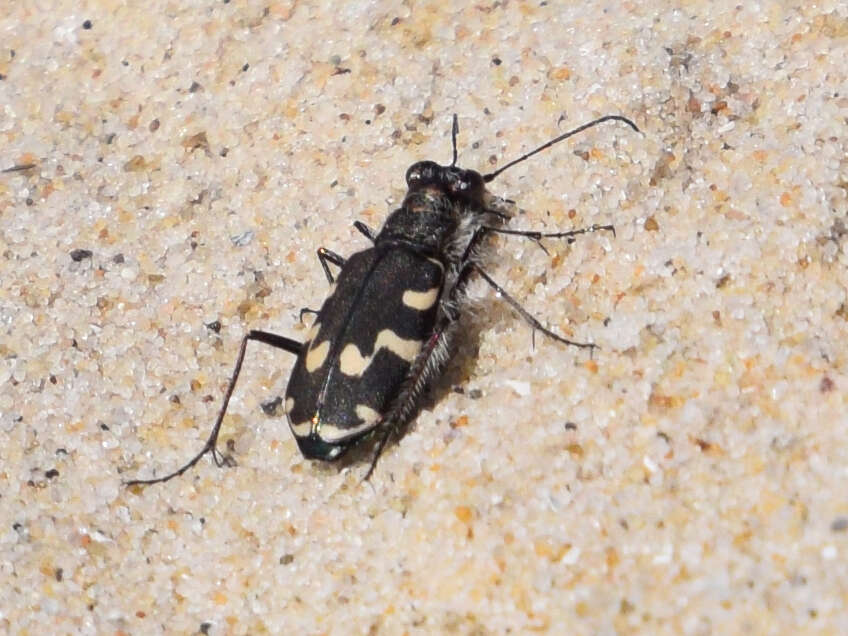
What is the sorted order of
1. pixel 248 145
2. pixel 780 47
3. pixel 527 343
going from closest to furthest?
pixel 527 343 → pixel 780 47 → pixel 248 145

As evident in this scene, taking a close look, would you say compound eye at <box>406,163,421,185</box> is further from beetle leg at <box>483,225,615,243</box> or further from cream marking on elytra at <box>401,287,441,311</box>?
cream marking on elytra at <box>401,287,441,311</box>

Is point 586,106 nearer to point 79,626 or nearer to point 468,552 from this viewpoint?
point 468,552

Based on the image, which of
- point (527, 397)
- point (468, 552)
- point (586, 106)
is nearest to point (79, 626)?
point (468, 552)

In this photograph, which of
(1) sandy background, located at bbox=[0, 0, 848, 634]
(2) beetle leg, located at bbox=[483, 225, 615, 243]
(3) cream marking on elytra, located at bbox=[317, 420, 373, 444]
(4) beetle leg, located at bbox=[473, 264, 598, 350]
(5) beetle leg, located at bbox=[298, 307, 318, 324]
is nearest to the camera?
(1) sandy background, located at bbox=[0, 0, 848, 634]

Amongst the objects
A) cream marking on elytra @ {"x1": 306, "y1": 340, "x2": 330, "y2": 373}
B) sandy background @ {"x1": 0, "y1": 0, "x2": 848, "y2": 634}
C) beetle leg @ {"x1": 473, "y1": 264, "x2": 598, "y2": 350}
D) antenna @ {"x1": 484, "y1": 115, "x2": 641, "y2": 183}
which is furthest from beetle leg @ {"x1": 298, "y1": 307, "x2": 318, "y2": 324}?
antenna @ {"x1": 484, "y1": 115, "x2": 641, "y2": 183}

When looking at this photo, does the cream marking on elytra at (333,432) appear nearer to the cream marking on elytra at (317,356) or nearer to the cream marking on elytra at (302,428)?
the cream marking on elytra at (302,428)

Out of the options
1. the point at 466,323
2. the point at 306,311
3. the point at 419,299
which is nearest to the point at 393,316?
the point at 419,299

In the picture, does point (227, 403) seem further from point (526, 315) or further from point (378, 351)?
point (526, 315)
